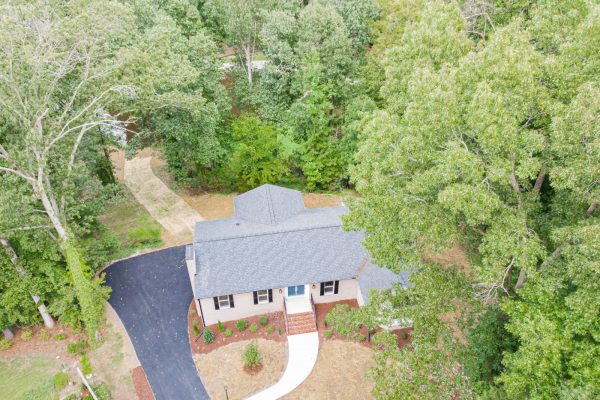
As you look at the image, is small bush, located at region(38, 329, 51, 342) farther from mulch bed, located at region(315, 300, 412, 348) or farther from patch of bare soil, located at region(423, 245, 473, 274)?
patch of bare soil, located at region(423, 245, 473, 274)

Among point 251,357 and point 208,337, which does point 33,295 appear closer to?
point 208,337

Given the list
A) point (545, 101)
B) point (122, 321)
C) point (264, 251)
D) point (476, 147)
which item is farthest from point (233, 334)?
point (545, 101)

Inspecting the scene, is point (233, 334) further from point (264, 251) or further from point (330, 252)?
point (330, 252)

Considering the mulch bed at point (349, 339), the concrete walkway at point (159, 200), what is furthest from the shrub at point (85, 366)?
the mulch bed at point (349, 339)

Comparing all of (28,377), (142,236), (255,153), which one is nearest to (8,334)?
(28,377)

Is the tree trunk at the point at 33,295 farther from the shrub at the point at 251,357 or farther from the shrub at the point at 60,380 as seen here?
the shrub at the point at 251,357

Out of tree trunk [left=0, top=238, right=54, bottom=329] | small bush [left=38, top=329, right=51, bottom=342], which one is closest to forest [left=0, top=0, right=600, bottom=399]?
tree trunk [left=0, top=238, right=54, bottom=329]
